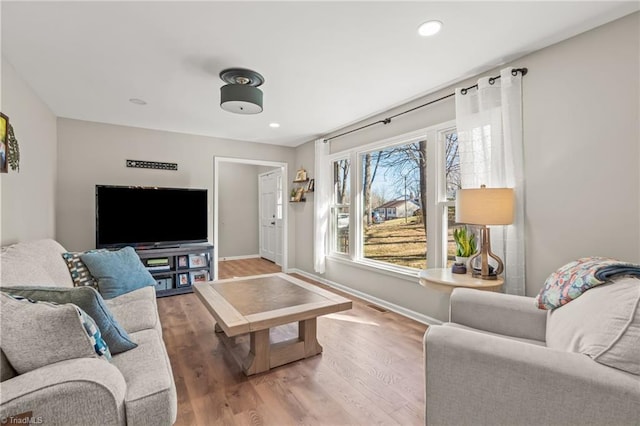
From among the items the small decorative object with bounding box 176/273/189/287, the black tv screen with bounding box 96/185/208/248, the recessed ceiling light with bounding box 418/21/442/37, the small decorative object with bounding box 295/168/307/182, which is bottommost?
the small decorative object with bounding box 176/273/189/287

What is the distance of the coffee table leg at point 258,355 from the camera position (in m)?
2.05

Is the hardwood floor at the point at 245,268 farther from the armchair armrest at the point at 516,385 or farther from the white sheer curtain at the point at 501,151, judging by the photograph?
the armchair armrest at the point at 516,385

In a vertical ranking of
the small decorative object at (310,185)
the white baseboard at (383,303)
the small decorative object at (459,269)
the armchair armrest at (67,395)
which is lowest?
the white baseboard at (383,303)

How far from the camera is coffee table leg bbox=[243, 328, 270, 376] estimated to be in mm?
2053

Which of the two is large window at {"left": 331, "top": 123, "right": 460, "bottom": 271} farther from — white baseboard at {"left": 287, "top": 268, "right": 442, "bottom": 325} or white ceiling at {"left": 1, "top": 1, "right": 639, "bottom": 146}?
white ceiling at {"left": 1, "top": 1, "right": 639, "bottom": 146}

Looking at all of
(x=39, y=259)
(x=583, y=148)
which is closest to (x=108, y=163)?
(x=39, y=259)

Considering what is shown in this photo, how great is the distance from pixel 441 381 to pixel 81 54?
3121mm

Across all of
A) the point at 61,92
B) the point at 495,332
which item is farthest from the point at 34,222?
the point at 495,332

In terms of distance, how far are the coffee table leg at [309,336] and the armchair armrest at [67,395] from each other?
1438 mm

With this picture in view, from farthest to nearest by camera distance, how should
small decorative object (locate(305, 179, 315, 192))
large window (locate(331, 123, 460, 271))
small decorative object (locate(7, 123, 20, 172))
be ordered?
small decorative object (locate(305, 179, 315, 192))
large window (locate(331, 123, 460, 271))
small decorative object (locate(7, 123, 20, 172))

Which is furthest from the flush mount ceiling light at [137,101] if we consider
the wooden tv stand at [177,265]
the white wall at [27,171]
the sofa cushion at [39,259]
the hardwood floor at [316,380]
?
the hardwood floor at [316,380]

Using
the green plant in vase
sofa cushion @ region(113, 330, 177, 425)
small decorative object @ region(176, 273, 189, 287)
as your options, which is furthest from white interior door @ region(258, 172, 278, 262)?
sofa cushion @ region(113, 330, 177, 425)

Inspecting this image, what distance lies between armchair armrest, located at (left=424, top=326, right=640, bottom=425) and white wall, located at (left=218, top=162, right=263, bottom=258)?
5.97m

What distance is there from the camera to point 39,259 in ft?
6.27
